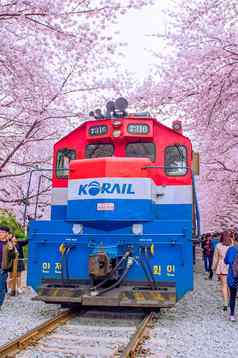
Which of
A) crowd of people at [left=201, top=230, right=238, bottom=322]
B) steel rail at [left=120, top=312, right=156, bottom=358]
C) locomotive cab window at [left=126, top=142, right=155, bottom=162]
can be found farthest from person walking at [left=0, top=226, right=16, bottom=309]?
crowd of people at [left=201, top=230, right=238, bottom=322]

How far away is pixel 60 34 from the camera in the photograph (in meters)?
7.50

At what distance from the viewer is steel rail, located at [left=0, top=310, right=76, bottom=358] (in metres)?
5.77

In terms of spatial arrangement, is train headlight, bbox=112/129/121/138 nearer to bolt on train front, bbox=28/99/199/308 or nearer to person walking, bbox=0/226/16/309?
bolt on train front, bbox=28/99/199/308

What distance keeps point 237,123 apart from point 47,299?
626 cm

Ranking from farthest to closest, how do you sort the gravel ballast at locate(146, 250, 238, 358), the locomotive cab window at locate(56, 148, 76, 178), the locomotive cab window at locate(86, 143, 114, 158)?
the locomotive cab window at locate(56, 148, 76, 178) < the locomotive cab window at locate(86, 143, 114, 158) < the gravel ballast at locate(146, 250, 238, 358)

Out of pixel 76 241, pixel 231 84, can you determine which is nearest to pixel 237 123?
pixel 231 84

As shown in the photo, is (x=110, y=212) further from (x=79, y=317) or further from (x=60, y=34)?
(x=60, y=34)

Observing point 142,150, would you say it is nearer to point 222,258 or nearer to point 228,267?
point 228,267

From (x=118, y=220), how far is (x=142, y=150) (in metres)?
1.62

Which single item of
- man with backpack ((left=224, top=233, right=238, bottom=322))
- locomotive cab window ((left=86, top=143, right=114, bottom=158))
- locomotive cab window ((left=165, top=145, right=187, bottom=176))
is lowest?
man with backpack ((left=224, top=233, right=238, bottom=322))

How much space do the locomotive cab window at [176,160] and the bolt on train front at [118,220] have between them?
2cm

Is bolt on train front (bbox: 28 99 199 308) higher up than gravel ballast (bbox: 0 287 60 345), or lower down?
higher up

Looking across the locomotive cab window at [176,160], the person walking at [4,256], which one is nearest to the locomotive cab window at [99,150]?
the locomotive cab window at [176,160]

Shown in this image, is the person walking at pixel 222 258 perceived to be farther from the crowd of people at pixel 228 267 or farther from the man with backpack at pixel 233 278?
the man with backpack at pixel 233 278
